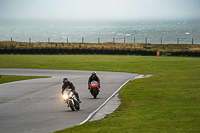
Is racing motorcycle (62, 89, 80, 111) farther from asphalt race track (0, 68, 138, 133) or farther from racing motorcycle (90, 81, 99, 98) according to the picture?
racing motorcycle (90, 81, 99, 98)

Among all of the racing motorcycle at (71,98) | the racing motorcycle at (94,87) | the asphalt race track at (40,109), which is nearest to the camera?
the asphalt race track at (40,109)

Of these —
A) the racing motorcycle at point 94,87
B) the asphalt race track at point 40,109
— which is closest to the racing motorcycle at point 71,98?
the asphalt race track at point 40,109

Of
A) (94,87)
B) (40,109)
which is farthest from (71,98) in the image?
(94,87)

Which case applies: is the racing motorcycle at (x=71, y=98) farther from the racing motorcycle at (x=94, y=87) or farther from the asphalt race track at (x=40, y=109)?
the racing motorcycle at (x=94, y=87)

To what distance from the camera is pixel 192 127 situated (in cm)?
1109

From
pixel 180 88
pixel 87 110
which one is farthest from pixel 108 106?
pixel 180 88

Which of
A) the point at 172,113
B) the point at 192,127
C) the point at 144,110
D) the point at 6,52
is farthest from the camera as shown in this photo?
the point at 6,52

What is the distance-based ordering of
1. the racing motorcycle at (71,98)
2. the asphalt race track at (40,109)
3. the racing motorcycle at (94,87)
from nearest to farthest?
the asphalt race track at (40,109) < the racing motorcycle at (71,98) < the racing motorcycle at (94,87)

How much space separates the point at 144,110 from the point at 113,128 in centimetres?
393

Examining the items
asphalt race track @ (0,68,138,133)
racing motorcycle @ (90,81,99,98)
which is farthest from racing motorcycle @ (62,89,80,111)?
racing motorcycle @ (90,81,99,98)

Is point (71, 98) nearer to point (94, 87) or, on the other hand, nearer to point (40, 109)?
point (40, 109)

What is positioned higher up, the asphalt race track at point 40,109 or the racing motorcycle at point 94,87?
the racing motorcycle at point 94,87

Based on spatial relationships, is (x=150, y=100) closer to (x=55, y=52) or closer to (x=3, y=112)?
(x=3, y=112)

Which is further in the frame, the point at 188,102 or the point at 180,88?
the point at 180,88
